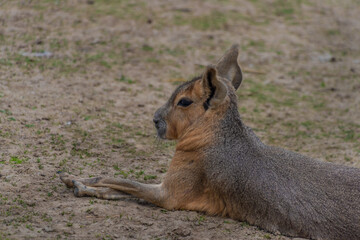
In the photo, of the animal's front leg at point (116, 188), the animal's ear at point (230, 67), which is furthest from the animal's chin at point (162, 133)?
→ the animal's ear at point (230, 67)

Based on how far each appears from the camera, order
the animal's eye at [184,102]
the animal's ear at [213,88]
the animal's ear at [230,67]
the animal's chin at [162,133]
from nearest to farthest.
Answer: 1. the animal's ear at [213,88]
2. the animal's eye at [184,102]
3. the animal's chin at [162,133]
4. the animal's ear at [230,67]

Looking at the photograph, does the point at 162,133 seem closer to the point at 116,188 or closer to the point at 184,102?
the point at 184,102

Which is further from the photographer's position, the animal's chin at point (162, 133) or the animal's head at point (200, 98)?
the animal's chin at point (162, 133)

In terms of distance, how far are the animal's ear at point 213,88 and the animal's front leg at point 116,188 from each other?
2.72 ft

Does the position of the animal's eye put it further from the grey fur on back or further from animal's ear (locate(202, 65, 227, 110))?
the grey fur on back

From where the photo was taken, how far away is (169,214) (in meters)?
4.29

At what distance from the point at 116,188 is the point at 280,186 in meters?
1.37

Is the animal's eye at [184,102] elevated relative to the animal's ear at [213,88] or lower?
lower

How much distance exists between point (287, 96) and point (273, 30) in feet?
8.67

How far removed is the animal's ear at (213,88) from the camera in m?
4.29

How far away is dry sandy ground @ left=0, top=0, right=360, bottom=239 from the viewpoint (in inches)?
163

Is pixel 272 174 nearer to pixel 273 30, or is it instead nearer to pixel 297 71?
pixel 297 71

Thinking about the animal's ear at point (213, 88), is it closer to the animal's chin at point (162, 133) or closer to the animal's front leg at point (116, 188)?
the animal's chin at point (162, 133)

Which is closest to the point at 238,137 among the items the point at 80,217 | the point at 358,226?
the point at 358,226
